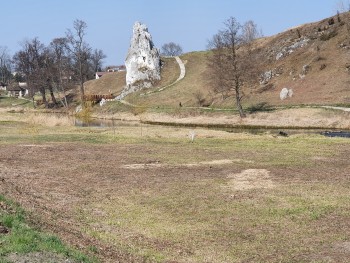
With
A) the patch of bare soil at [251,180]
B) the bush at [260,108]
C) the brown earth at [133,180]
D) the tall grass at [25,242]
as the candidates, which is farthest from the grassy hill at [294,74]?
the tall grass at [25,242]

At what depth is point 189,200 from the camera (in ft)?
75.0

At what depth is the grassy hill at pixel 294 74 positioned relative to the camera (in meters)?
83.7

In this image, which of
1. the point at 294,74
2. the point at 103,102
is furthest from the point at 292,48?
the point at 103,102

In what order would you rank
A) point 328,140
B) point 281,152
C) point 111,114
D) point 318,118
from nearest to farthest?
point 281,152 < point 328,140 < point 318,118 < point 111,114

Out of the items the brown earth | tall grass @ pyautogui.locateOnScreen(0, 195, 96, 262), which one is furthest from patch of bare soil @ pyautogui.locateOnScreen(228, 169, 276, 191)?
tall grass @ pyautogui.locateOnScreen(0, 195, 96, 262)

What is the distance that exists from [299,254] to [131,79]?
376 feet

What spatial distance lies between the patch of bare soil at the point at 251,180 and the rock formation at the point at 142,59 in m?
98.5

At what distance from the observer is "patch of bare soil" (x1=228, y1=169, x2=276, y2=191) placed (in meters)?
25.5

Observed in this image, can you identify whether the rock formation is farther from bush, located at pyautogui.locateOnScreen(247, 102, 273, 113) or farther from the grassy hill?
Answer: bush, located at pyautogui.locateOnScreen(247, 102, 273, 113)

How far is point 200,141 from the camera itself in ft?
154

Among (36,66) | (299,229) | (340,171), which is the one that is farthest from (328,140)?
(36,66)

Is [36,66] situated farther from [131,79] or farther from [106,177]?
[106,177]

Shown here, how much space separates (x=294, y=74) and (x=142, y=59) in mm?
47414

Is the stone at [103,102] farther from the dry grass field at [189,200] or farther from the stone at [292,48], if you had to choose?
the dry grass field at [189,200]
